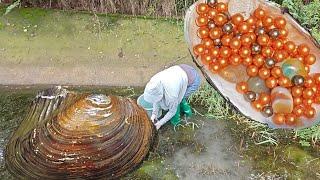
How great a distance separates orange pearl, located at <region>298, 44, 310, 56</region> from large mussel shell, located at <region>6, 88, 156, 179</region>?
1223mm

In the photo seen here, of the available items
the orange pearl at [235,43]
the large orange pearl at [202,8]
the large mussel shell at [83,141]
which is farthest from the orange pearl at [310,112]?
the large mussel shell at [83,141]

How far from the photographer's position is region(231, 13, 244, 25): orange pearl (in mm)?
2588

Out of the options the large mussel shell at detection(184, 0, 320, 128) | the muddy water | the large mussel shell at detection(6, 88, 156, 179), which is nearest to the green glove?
the muddy water

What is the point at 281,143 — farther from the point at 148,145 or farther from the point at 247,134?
the point at 148,145

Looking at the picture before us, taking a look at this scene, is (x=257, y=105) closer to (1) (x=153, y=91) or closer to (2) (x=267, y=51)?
(2) (x=267, y=51)

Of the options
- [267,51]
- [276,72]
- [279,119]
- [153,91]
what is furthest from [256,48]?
[153,91]

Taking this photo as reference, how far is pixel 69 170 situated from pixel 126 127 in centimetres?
45

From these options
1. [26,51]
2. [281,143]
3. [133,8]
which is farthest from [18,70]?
[281,143]

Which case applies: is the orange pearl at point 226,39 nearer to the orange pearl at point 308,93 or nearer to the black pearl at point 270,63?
the black pearl at point 270,63

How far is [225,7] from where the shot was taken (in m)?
2.60

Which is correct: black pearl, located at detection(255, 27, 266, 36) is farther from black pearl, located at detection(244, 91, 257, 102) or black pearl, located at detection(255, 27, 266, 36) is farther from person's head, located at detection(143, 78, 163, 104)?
person's head, located at detection(143, 78, 163, 104)

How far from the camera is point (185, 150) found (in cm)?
420

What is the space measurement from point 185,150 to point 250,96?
1.68m

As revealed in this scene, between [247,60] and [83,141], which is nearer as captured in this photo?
[247,60]
